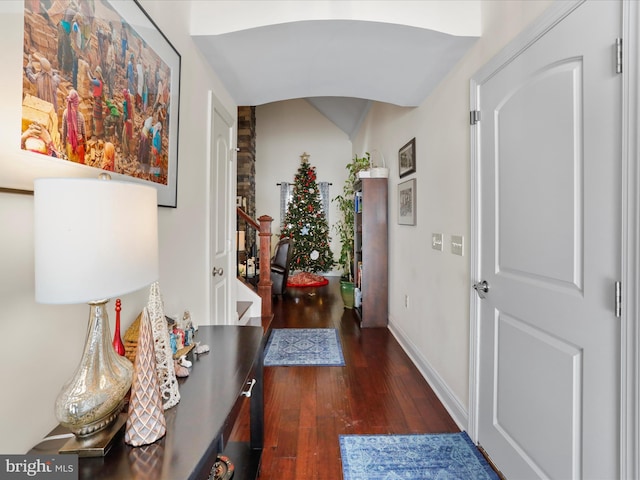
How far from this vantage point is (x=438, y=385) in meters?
2.35

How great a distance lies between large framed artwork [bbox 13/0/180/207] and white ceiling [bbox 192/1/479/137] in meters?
0.57

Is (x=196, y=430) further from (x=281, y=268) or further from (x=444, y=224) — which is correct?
(x=281, y=268)

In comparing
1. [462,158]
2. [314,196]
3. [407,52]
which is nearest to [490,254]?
[462,158]

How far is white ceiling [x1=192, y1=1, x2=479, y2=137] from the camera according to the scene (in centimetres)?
182

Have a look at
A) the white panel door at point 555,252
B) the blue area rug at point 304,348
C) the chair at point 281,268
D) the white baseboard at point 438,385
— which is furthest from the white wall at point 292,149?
the white panel door at point 555,252

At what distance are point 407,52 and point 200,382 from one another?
7.02ft

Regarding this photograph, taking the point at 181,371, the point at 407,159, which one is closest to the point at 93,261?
the point at 181,371

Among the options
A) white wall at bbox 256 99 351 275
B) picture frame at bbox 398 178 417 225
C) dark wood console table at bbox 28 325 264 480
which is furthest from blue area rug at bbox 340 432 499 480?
white wall at bbox 256 99 351 275

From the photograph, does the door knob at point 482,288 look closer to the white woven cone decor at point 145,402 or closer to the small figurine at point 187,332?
the small figurine at point 187,332

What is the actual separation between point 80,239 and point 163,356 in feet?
1.60

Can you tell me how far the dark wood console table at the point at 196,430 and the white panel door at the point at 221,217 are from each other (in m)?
0.96

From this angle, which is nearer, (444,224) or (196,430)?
(196,430)

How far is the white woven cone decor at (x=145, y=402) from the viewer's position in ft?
2.53

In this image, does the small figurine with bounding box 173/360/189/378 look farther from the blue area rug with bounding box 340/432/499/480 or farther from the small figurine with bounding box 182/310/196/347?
the blue area rug with bounding box 340/432/499/480
